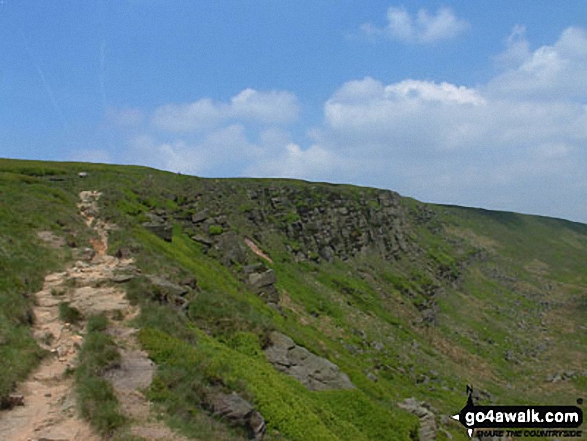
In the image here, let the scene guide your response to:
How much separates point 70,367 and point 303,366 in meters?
9.71

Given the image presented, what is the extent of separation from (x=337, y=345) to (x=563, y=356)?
1683 inches

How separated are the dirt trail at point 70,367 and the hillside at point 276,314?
0.17 metres

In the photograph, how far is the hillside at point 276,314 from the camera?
12.0 meters

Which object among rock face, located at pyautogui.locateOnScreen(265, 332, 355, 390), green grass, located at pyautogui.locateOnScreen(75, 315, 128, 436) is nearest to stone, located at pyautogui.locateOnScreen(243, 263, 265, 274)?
rock face, located at pyautogui.locateOnScreen(265, 332, 355, 390)

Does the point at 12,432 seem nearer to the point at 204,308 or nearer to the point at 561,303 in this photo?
the point at 204,308

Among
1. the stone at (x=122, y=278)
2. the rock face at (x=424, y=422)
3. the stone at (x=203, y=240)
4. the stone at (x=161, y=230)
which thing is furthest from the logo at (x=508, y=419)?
the stone at (x=161, y=230)

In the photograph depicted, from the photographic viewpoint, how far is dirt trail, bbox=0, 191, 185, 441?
9219 millimetres

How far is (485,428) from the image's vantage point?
24.1m

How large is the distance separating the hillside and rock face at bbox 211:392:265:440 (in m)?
0.05

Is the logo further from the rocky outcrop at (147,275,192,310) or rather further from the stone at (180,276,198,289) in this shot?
the rocky outcrop at (147,275,192,310)

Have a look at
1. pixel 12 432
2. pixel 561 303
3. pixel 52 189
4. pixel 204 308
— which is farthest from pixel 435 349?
pixel 561 303

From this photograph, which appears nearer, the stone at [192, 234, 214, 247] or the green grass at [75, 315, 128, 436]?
the green grass at [75, 315, 128, 436]

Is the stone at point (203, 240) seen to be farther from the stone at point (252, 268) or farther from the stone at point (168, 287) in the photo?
the stone at point (168, 287)

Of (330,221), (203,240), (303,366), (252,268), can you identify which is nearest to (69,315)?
(303,366)
